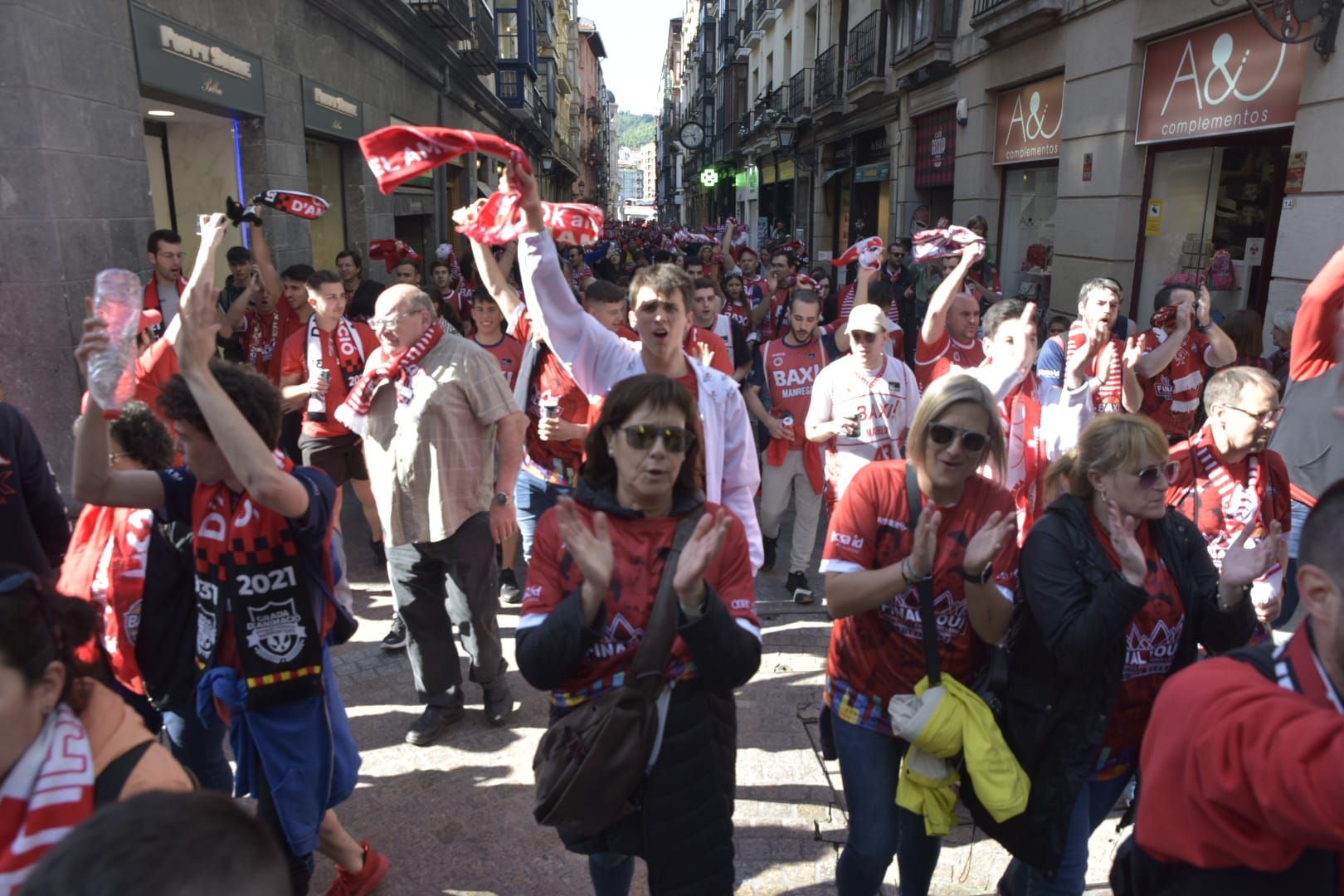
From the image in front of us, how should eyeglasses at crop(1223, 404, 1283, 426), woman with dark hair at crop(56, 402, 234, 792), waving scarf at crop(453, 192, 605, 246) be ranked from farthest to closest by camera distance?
eyeglasses at crop(1223, 404, 1283, 426) < waving scarf at crop(453, 192, 605, 246) < woman with dark hair at crop(56, 402, 234, 792)

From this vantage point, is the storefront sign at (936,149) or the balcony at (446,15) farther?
the storefront sign at (936,149)

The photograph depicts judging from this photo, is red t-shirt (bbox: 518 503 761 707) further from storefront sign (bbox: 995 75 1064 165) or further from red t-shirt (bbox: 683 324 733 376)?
storefront sign (bbox: 995 75 1064 165)

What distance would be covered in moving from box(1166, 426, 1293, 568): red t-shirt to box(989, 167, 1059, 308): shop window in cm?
965

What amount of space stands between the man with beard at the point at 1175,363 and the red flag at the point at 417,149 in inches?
164

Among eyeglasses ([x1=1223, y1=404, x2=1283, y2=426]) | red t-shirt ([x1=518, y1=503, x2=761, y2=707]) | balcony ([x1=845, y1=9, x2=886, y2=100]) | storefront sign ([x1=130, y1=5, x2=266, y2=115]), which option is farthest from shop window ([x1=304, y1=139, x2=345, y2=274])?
balcony ([x1=845, y1=9, x2=886, y2=100])

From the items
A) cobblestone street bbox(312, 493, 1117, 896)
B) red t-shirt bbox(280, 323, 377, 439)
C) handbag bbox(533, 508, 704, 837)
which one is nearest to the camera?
handbag bbox(533, 508, 704, 837)

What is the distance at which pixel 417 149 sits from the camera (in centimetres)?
276

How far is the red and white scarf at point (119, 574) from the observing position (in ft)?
9.05

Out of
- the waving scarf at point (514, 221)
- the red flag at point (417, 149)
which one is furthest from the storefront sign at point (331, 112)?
the red flag at point (417, 149)

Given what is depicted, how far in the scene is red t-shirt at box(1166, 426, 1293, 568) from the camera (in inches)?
123

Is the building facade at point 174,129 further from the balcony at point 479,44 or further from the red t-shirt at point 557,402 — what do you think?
the red t-shirt at point 557,402

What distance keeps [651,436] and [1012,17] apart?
42.2 ft

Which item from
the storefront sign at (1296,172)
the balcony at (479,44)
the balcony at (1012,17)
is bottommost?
the storefront sign at (1296,172)

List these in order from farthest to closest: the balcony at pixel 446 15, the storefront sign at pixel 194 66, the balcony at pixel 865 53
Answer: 1. the balcony at pixel 865 53
2. the balcony at pixel 446 15
3. the storefront sign at pixel 194 66
